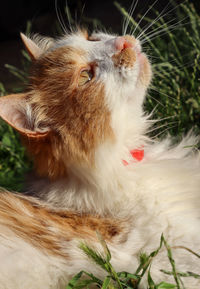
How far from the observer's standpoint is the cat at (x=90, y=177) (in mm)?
1785

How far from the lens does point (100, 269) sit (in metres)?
1.74

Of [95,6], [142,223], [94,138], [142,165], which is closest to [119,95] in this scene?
[94,138]

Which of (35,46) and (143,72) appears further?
(35,46)

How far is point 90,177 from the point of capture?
6.36 feet

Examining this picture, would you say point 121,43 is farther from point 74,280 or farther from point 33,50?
point 74,280

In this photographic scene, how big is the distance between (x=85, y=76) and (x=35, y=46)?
47 cm

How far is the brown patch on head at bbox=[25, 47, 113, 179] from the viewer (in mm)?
1896

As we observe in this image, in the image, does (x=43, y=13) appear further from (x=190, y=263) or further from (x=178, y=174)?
(x=190, y=263)

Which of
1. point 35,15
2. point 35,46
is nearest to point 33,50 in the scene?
point 35,46

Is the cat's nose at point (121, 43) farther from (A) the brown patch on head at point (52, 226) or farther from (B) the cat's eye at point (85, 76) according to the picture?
(A) the brown patch on head at point (52, 226)

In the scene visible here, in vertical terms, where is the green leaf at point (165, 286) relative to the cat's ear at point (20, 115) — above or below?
below

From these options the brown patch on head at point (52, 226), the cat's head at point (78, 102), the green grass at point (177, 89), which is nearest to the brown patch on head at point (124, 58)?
the cat's head at point (78, 102)

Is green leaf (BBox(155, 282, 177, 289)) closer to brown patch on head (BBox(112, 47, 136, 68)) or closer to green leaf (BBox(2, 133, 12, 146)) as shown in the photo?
brown patch on head (BBox(112, 47, 136, 68))

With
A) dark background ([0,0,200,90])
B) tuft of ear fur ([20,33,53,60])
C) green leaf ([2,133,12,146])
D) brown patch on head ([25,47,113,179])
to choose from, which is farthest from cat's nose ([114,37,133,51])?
dark background ([0,0,200,90])
